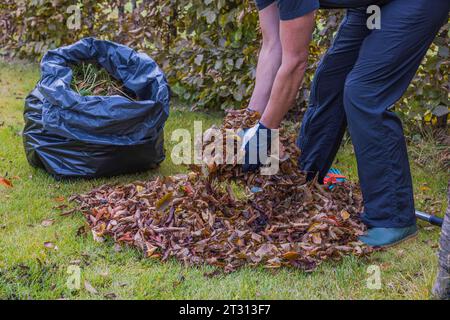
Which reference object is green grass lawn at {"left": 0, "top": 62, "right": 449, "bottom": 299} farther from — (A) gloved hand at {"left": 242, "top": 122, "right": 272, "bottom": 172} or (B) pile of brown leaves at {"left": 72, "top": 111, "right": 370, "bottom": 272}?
(A) gloved hand at {"left": 242, "top": 122, "right": 272, "bottom": 172}

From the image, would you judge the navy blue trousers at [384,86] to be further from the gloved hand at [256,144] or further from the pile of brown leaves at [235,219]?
the gloved hand at [256,144]

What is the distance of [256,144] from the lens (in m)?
2.94

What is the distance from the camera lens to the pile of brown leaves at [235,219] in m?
2.84

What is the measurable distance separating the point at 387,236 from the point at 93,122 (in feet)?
5.47

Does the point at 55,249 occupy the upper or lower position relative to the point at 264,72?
lower

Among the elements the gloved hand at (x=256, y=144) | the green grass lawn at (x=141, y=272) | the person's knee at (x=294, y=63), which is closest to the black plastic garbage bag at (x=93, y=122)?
the green grass lawn at (x=141, y=272)

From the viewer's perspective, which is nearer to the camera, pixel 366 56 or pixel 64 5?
pixel 366 56

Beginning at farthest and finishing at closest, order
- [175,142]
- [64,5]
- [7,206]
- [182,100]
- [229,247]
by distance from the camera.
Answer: [64,5], [182,100], [175,142], [7,206], [229,247]

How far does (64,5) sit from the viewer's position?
612cm

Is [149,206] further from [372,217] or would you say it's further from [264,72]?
[372,217]

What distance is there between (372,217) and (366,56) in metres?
0.74

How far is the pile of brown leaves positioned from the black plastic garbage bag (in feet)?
1.25
